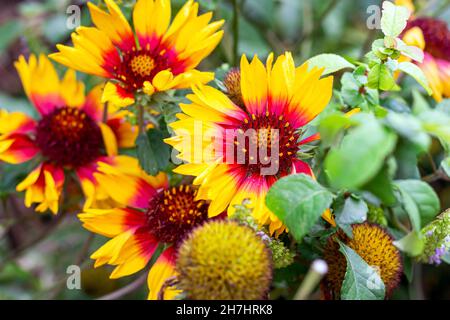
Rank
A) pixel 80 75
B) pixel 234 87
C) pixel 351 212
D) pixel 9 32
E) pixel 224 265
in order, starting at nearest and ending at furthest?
pixel 224 265
pixel 351 212
pixel 234 87
pixel 80 75
pixel 9 32

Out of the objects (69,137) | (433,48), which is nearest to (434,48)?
(433,48)

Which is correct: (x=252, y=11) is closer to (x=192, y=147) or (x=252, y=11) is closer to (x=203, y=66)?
(x=203, y=66)

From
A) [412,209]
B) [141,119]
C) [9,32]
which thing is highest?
[9,32]

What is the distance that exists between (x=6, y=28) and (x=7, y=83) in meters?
0.28

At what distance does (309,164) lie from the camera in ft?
2.83

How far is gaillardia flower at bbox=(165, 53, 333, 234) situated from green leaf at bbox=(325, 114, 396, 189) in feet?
0.82

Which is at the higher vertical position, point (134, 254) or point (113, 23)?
point (113, 23)

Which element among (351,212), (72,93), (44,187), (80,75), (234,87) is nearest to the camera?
(351,212)

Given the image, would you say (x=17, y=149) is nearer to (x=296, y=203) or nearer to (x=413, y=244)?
(x=296, y=203)

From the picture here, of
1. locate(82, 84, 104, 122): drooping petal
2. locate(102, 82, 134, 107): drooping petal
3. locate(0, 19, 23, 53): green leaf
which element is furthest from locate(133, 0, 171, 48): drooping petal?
locate(0, 19, 23, 53): green leaf

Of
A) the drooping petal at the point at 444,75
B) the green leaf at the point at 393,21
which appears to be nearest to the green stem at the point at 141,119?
the green leaf at the point at 393,21

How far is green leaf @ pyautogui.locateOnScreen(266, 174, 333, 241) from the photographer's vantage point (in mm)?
705

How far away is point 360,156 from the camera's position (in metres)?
0.53

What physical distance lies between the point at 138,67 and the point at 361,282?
0.45 m
